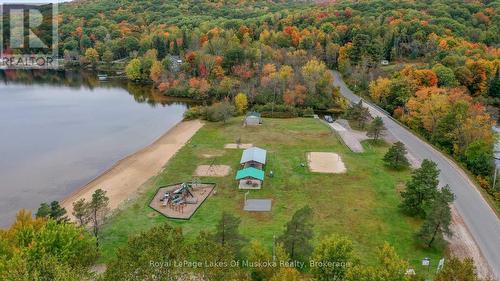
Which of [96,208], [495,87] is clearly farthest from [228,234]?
[495,87]

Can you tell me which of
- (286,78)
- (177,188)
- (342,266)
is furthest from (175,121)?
(342,266)

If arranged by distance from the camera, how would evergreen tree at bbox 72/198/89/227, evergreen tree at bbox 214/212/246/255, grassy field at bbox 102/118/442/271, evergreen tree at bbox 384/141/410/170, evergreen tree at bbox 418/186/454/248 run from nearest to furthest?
evergreen tree at bbox 214/212/246/255
evergreen tree at bbox 418/186/454/248
evergreen tree at bbox 72/198/89/227
grassy field at bbox 102/118/442/271
evergreen tree at bbox 384/141/410/170

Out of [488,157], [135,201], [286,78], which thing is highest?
[286,78]

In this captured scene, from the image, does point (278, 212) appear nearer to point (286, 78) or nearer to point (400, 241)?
point (400, 241)

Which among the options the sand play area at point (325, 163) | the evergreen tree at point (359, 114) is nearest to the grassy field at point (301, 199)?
the sand play area at point (325, 163)

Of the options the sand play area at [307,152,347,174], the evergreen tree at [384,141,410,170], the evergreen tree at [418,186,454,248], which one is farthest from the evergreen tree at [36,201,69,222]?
the evergreen tree at [384,141,410,170]

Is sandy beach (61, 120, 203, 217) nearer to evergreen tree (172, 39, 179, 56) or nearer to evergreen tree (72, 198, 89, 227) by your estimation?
evergreen tree (72, 198, 89, 227)

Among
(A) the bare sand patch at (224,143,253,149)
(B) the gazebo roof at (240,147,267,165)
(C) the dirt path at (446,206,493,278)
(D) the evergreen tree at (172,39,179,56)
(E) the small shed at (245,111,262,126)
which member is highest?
(D) the evergreen tree at (172,39,179,56)

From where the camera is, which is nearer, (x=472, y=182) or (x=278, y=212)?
(x=278, y=212)
